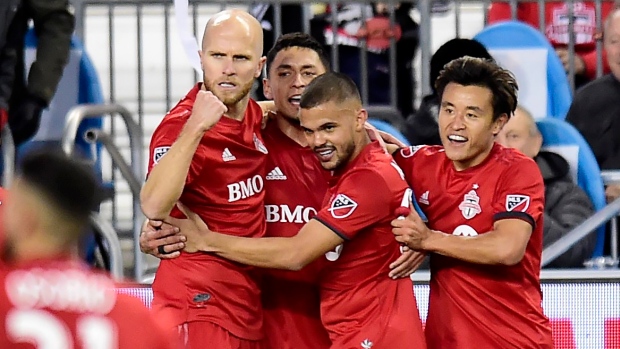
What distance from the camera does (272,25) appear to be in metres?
9.66

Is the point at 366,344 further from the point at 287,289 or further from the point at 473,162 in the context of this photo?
the point at 473,162

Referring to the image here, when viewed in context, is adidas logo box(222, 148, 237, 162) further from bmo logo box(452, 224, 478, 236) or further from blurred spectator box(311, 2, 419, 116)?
blurred spectator box(311, 2, 419, 116)

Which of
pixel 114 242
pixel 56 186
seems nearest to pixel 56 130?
pixel 114 242

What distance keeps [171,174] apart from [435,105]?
9.80 feet

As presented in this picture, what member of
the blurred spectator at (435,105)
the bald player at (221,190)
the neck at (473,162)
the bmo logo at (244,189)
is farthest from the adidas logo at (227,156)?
the blurred spectator at (435,105)

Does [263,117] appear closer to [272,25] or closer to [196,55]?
[196,55]

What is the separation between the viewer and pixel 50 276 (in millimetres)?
4066

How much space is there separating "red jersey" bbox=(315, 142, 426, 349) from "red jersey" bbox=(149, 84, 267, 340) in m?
0.33

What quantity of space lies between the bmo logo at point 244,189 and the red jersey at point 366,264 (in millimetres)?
299

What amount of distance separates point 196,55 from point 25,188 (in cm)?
246

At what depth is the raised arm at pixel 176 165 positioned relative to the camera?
18.7 feet

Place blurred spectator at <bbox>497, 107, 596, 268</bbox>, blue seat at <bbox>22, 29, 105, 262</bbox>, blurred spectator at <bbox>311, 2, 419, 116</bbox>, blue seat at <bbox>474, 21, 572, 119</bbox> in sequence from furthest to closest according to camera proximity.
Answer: blurred spectator at <bbox>311, 2, 419, 116</bbox> < blue seat at <bbox>474, 21, 572, 119</bbox> < blue seat at <bbox>22, 29, 105, 262</bbox> < blurred spectator at <bbox>497, 107, 596, 268</bbox>

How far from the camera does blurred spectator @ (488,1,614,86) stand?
9859mm

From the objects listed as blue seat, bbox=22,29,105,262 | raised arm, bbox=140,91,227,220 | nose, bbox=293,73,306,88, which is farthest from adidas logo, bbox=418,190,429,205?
blue seat, bbox=22,29,105,262
